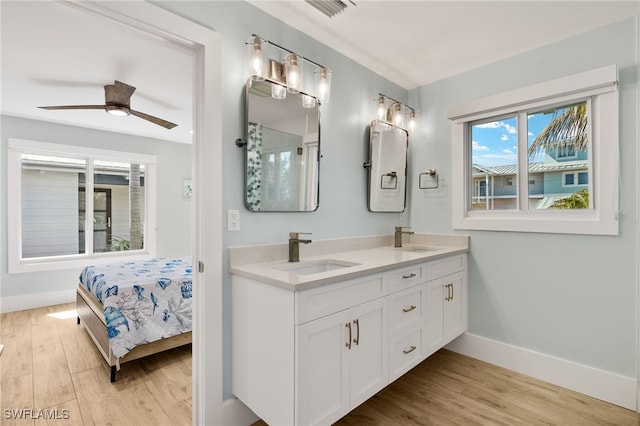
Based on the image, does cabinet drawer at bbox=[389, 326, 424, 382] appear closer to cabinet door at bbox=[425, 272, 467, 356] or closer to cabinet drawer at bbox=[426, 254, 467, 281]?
cabinet door at bbox=[425, 272, 467, 356]

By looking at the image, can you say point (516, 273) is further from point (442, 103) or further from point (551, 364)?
point (442, 103)

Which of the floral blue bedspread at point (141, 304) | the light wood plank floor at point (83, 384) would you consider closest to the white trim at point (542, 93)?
the floral blue bedspread at point (141, 304)

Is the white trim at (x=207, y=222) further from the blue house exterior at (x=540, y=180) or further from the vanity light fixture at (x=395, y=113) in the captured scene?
the blue house exterior at (x=540, y=180)

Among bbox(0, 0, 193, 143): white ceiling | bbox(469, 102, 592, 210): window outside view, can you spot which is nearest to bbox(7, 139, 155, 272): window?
bbox(0, 0, 193, 143): white ceiling

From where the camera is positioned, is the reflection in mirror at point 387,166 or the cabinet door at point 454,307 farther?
the reflection in mirror at point 387,166

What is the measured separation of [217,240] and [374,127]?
160 centimetres

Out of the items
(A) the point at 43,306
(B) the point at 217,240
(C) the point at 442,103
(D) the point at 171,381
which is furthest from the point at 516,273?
(A) the point at 43,306

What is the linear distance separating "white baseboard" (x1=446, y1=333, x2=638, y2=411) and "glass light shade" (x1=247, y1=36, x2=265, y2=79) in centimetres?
259

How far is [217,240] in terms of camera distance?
1.67m

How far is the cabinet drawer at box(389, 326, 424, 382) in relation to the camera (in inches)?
72.3

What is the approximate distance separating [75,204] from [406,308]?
4870 millimetres

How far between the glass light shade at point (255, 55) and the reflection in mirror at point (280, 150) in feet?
0.16

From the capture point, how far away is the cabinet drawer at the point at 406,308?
1.85 m

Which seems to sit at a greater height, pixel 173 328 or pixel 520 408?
pixel 173 328
